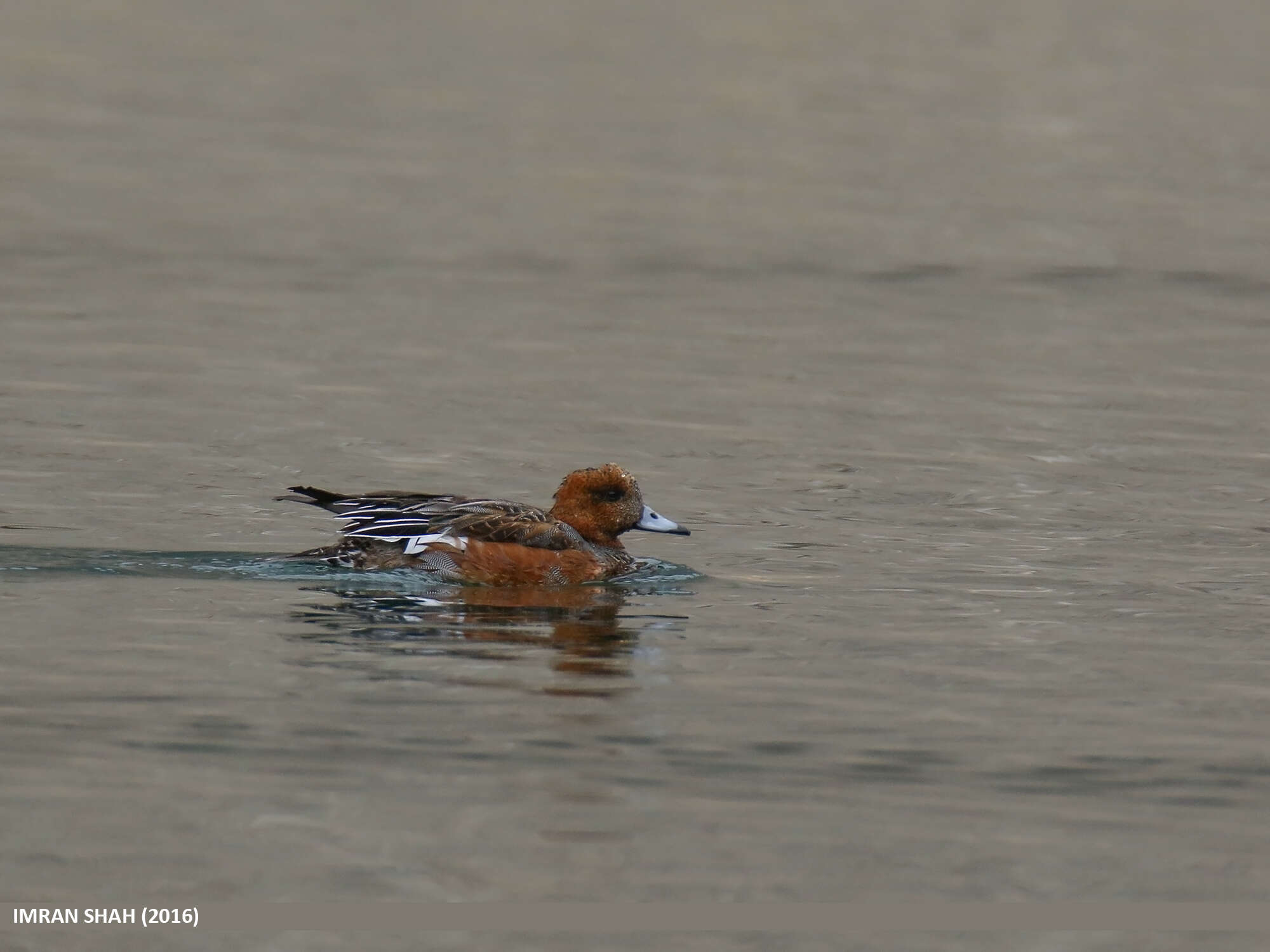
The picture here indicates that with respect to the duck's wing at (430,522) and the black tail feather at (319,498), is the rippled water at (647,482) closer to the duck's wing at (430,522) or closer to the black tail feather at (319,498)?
the duck's wing at (430,522)

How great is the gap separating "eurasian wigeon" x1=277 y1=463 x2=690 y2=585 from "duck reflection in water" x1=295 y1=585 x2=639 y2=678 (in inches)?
3.7

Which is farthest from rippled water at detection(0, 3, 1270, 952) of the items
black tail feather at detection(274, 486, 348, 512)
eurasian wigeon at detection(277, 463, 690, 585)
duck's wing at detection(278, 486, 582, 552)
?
black tail feather at detection(274, 486, 348, 512)

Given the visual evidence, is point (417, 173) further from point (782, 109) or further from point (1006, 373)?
point (1006, 373)

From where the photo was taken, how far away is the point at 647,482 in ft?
43.3

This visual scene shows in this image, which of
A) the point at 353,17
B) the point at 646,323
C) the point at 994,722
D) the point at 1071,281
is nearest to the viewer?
the point at 994,722

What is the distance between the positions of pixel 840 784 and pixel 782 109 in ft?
74.6

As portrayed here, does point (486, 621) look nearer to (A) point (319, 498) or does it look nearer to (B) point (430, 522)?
(B) point (430, 522)

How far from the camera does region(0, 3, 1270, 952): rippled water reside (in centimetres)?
737

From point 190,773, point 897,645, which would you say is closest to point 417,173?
point 897,645

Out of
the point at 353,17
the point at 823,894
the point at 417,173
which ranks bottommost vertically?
the point at 823,894

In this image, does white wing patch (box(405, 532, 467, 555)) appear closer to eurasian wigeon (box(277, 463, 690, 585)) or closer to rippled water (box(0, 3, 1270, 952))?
eurasian wigeon (box(277, 463, 690, 585))

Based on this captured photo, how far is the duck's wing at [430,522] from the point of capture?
1095cm

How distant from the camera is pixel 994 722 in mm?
8695

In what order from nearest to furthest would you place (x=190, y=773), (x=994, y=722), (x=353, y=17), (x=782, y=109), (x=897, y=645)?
(x=190, y=773) → (x=994, y=722) → (x=897, y=645) → (x=782, y=109) → (x=353, y=17)
